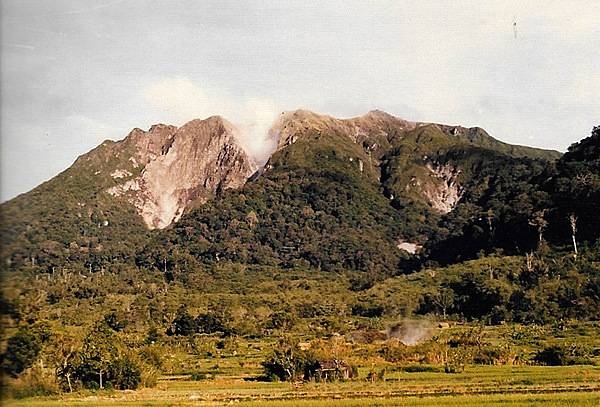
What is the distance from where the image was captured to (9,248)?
1002 centimetres

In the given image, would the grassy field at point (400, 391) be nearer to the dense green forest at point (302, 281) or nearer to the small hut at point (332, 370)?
the small hut at point (332, 370)

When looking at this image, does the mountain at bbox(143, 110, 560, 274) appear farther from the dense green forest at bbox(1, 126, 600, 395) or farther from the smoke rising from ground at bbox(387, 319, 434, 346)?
the smoke rising from ground at bbox(387, 319, 434, 346)

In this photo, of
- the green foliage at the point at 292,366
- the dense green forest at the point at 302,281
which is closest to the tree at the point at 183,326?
the dense green forest at the point at 302,281

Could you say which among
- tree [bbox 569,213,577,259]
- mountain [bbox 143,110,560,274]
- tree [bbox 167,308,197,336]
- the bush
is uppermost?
mountain [bbox 143,110,560,274]

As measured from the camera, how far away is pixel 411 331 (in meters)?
76.5

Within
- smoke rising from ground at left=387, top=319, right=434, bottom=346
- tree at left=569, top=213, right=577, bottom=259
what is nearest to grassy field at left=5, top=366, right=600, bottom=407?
smoke rising from ground at left=387, top=319, right=434, bottom=346

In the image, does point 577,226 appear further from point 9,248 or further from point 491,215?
point 9,248

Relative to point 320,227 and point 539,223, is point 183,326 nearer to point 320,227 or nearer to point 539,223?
point 539,223

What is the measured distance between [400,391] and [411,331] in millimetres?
42473

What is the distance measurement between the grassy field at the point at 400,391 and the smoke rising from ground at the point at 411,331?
25130mm

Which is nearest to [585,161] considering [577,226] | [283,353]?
[577,226]

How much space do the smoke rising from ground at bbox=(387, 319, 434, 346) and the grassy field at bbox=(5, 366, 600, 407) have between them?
82.4 feet

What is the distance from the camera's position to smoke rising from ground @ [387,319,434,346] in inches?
2857

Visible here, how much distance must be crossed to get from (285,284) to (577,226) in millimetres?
54722
